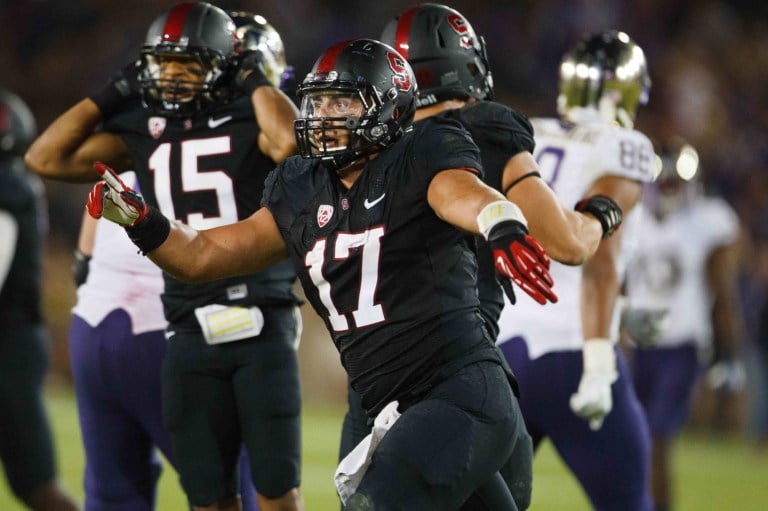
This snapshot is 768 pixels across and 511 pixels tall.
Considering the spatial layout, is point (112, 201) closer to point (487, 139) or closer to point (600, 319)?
point (487, 139)

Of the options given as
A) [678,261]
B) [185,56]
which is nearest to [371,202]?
[185,56]

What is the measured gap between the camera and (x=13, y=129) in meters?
5.61

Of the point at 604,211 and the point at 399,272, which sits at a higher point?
the point at 399,272

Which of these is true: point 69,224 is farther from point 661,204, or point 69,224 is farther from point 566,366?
point 566,366

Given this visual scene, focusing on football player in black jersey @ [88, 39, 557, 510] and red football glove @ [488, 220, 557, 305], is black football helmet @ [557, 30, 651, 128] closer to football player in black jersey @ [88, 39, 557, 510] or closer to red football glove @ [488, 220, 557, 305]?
football player in black jersey @ [88, 39, 557, 510]

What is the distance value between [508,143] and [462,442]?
958 millimetres

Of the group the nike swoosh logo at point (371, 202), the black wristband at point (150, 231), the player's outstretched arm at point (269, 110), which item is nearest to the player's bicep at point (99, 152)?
the player's outstretched arm at point (269, 110)

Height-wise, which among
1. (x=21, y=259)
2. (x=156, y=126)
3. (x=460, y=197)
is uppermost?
(x=460, y=197)

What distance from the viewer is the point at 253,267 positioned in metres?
3.45

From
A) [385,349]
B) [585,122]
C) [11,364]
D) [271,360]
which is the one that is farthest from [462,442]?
[11,364]

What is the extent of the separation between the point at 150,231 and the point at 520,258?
107 centimetres

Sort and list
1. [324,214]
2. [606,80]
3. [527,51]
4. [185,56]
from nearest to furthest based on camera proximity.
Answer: [324,214] → [185,56] → [606,80] → [527,51]

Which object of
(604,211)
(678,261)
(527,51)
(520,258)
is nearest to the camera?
(520,258)

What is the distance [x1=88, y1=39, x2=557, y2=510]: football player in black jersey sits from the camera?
2.91 metres
